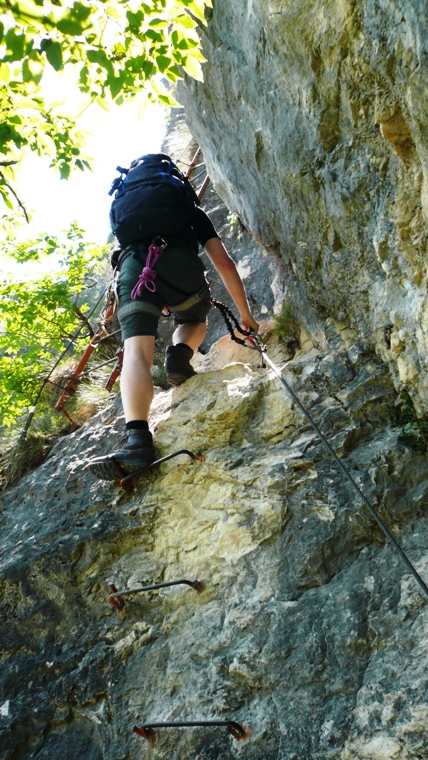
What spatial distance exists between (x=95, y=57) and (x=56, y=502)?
3028mm

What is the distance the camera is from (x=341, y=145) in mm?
3430

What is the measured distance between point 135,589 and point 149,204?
2.83m

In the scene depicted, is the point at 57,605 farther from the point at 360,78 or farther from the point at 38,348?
the point at 38,348

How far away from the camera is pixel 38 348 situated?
31.6 feet

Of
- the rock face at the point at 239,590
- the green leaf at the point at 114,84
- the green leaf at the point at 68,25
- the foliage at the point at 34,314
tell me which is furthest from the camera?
the foliage at the point at 34,314

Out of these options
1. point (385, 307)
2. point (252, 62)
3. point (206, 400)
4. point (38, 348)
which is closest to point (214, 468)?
point (206, 400)

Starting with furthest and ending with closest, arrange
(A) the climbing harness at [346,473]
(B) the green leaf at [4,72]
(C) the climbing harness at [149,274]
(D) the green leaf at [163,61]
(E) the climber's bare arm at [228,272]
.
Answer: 1. (E) the climber's bare arm at [228,272]
2. (C) the climbing harness at [149,274]
3. (D) the green leaf at [163,61]
4. (B) the green leaf at [4,72]
5. (A) the climbing harness at [346,473]

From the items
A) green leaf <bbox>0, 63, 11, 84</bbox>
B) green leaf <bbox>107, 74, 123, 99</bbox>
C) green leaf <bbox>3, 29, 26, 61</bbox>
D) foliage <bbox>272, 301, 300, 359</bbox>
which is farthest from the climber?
green leaf <bbox>3, 29, 26, 61</bbox>

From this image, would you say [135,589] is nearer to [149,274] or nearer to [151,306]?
[151,306]

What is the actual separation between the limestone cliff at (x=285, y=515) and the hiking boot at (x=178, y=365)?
0.76 feet

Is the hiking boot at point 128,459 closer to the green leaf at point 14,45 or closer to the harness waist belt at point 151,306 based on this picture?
the harness waist belt at point 151,306

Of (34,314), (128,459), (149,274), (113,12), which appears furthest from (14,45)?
(34,314)

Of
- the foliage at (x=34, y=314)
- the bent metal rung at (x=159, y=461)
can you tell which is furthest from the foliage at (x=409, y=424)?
the foliage at (x=34, y=314)

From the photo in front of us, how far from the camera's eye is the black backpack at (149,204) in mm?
4383
